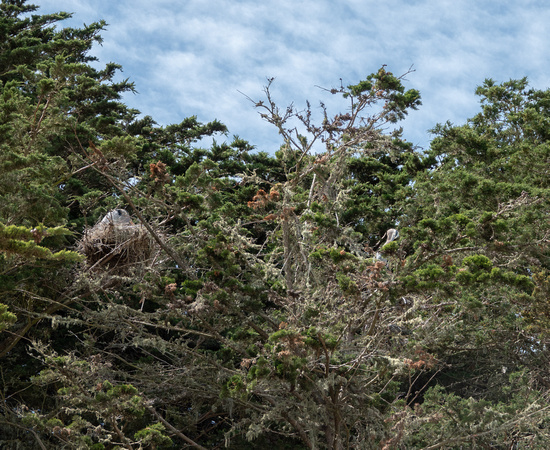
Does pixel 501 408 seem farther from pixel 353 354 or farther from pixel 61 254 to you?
pixel 61 254

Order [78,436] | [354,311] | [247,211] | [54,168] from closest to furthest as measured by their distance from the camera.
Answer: [78,436] → [354,311] → [54,168] → [247,211]

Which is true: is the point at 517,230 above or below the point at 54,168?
above

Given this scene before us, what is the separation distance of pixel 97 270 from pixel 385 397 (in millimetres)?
3790

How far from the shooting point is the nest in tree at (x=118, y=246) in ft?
27.0

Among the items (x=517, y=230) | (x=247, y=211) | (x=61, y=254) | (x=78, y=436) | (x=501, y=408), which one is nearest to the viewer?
(x=61, y=254)

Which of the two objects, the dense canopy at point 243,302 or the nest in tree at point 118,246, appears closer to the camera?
the dense canopy at point 243,302

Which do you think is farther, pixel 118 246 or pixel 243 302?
pixel 118 246

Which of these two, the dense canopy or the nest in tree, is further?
the nest in tree

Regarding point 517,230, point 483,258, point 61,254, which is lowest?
point 61,254

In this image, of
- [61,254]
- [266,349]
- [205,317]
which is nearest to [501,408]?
[266,349]

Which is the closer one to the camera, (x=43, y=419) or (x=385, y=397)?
(x=43, y=419)

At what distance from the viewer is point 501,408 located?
800 centimetres

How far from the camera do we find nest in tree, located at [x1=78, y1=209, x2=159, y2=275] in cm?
822

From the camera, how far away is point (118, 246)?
8.13 meters
